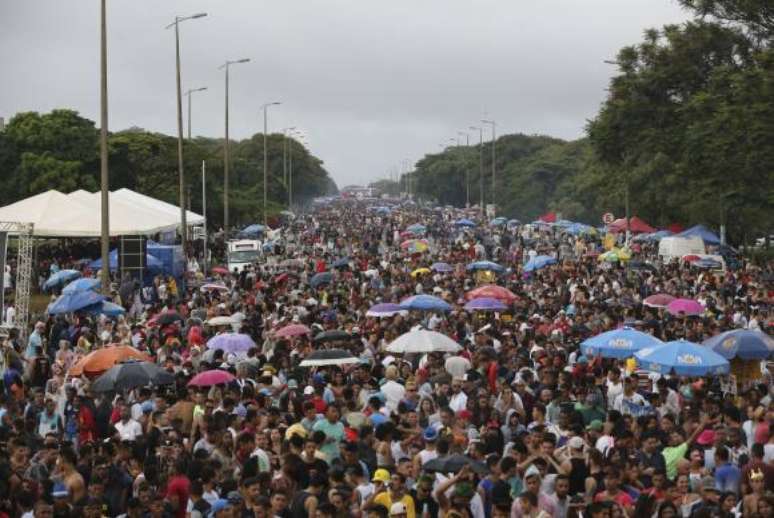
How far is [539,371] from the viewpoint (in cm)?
1817

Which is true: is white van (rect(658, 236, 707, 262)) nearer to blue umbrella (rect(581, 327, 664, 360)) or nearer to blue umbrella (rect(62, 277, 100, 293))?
blue umbrella (rect(62, 277, 100, 293))

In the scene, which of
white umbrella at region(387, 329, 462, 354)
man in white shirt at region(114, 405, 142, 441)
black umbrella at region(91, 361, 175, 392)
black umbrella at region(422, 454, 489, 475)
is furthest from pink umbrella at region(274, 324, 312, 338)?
black umbrella at region(422, 454, 489, 475)

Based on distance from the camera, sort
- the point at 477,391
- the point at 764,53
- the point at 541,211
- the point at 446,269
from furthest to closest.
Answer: the point at 541,211 → the point at 446,269 → the point at 764,53 → the point at 477,391

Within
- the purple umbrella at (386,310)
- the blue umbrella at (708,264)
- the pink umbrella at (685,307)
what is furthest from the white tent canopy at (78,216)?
the pink umbrella at (685,307)

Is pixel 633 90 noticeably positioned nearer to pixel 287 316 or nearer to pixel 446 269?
pixel 446 269

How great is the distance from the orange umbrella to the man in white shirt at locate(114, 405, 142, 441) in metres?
2.45

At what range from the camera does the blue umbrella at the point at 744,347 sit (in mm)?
18312

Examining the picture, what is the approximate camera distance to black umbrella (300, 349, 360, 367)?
18.4 m

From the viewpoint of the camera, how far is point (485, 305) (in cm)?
2636

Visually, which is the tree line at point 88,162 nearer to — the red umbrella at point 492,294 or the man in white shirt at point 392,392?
the red umbrella at point 492,294

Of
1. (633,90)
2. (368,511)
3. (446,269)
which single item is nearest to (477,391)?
(368,511)

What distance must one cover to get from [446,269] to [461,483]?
102 ft

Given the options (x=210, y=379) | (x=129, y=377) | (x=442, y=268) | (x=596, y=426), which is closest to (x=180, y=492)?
(x=596, y=426)

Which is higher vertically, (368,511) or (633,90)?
(633,90)
